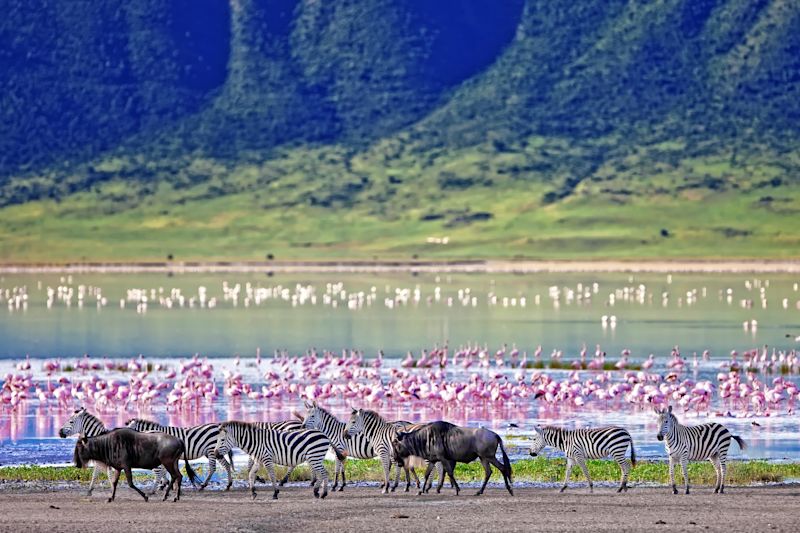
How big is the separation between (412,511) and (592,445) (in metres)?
3.23

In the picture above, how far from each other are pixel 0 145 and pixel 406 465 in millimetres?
160393

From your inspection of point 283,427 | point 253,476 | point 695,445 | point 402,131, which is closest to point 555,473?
point 695,445

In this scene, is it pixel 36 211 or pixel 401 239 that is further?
pixel 36 211

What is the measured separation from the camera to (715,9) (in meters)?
173

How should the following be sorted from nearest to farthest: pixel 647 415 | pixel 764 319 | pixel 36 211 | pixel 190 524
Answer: pixel 190 524 < pixel 647 415 < pixel 764 319 < pixel 36 211

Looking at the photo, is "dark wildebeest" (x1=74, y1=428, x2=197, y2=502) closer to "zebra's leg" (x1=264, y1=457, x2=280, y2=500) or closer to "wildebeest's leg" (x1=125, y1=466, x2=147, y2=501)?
"wildebeest's leg" (x1=125, y1=466, x2=147, y2=501)

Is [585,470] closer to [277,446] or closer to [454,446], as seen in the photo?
[454,446]

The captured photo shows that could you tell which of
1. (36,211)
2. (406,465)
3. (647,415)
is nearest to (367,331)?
(647,415)

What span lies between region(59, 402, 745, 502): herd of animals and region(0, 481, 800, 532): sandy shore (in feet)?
1.03

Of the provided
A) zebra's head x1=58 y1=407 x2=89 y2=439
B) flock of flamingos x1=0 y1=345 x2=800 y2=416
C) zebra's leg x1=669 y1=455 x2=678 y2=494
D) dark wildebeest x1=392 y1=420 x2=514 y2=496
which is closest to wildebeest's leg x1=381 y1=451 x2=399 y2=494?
dark wildebeest x1=392 y1=420 x2=514 y2=496

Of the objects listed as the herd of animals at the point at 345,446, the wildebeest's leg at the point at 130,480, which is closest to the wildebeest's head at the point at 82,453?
the herd of animals at the point at 345,446

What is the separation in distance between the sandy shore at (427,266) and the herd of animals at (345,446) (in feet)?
319

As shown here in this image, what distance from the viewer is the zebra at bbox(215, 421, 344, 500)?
68.8 ft

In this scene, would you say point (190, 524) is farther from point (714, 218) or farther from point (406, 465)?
point (714, 218)
